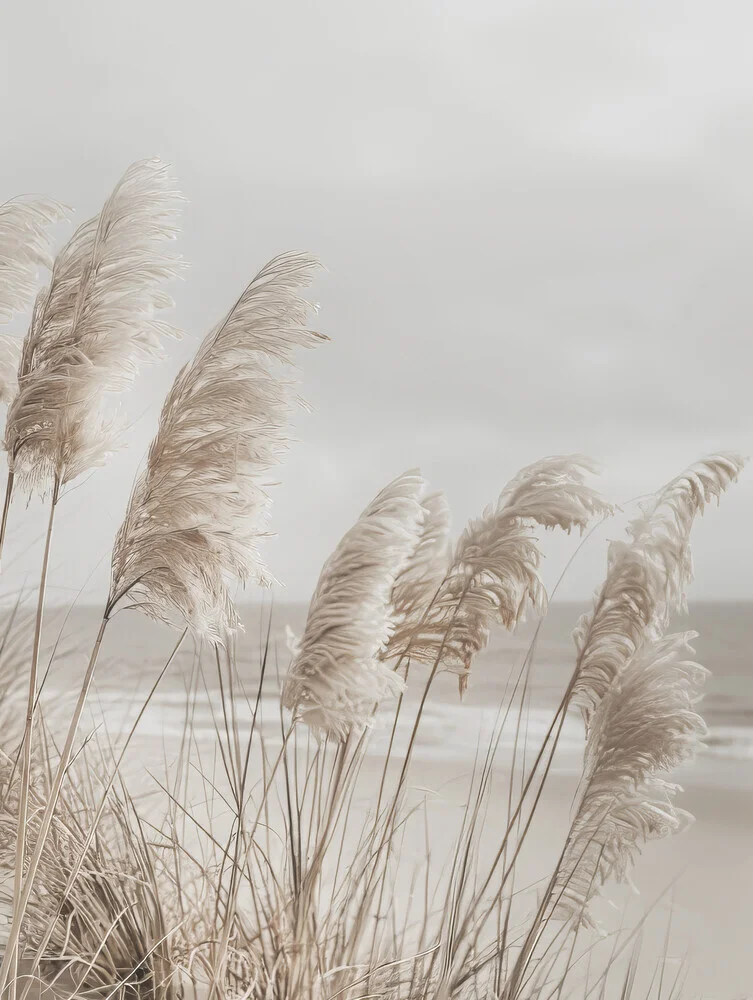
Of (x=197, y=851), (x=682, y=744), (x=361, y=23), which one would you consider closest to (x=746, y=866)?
(x=682, y=744)

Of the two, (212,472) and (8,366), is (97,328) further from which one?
(8,366)

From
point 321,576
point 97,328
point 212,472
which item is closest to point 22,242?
point 97,328

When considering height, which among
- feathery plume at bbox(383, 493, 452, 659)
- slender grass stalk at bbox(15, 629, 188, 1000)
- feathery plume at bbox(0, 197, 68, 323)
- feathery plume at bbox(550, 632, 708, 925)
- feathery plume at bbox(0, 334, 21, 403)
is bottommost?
slender grass stalk at bbox(15, 629, 188, 1000)

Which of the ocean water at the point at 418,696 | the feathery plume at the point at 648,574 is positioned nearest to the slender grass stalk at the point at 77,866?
the ocean water at the point at 418,696

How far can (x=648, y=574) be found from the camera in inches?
50.4

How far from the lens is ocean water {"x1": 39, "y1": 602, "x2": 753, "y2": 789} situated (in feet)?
6.92

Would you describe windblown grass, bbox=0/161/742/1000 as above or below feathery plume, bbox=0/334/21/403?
below

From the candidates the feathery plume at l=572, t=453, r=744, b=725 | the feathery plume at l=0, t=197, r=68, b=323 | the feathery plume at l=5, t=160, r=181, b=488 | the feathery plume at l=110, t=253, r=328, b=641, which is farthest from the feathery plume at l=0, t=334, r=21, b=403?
the feathery plume at l=572, t=453, r=744, b=725

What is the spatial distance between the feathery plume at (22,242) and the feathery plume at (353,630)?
2.50 feet

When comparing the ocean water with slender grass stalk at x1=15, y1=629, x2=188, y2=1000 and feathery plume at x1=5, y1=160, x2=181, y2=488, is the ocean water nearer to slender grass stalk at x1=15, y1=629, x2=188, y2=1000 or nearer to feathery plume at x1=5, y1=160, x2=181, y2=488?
slender grass stalk at x1=15, y1=629, x2=188, y2=1000

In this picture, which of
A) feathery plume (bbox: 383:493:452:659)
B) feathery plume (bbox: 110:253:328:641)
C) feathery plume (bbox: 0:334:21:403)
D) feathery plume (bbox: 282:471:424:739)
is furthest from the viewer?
feathery plume (bbox: 0:334:21:403)

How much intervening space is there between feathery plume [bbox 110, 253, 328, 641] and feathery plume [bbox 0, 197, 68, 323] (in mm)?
429

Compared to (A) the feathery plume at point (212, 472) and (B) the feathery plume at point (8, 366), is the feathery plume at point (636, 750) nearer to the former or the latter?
(A) the feathery plume at point (212, 472)

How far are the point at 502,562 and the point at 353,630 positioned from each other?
32cm
